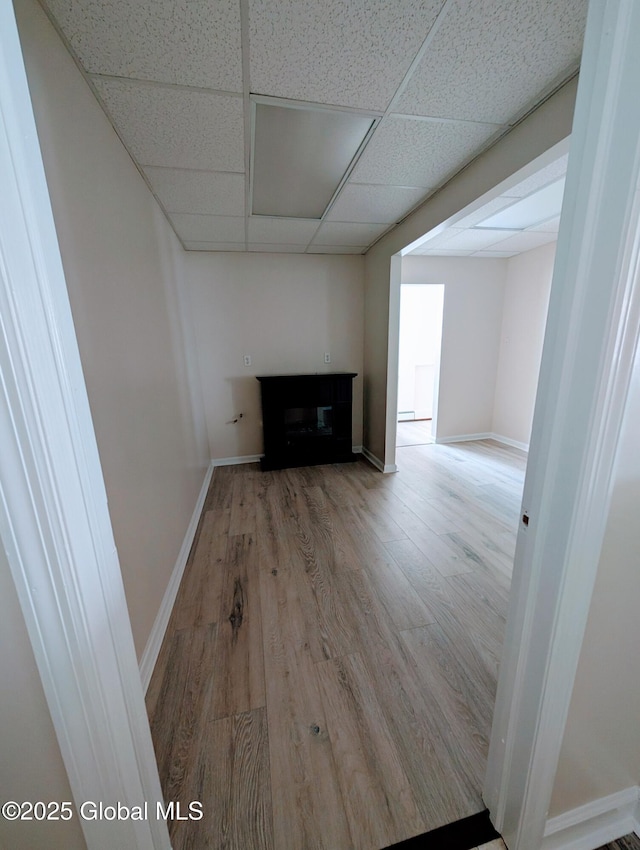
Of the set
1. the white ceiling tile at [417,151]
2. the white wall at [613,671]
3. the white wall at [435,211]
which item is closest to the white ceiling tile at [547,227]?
the white wall at [435,211]

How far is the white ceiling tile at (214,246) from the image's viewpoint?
3104 mm

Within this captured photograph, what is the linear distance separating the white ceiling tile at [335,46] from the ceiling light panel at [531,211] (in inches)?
62.9

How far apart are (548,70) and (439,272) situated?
2871mm

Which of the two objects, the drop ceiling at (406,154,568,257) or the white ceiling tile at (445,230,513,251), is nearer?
the drop ceiling at (406,154,568,257)

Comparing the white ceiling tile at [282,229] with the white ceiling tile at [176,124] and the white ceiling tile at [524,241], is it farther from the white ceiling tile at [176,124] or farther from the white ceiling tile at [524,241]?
the white ceiling tile at [524,241]

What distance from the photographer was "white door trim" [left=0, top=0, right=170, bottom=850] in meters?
A: 0.46

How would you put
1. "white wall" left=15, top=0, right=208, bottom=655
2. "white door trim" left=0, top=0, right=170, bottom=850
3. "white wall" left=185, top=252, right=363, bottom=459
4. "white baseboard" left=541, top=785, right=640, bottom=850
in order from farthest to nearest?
"white wall" left=185, top=252, right=363, bottom=459 < "white wall" left=15, top=0, right=208, bottom=655 < "white baseboard" left=541, top=785, right=640, bottom=850 < "white door trim" left=0, top=0, right=170, bottom=850

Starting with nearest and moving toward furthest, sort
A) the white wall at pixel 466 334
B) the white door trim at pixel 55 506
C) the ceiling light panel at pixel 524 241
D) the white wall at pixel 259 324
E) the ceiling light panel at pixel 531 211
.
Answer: the white door trim at pixel 55 506
the ceiling light panel at pixel 531 211
the ceiling light panel at pixel 524 241
the white wall at pixel 259 324
the white wall at pixel 466 334

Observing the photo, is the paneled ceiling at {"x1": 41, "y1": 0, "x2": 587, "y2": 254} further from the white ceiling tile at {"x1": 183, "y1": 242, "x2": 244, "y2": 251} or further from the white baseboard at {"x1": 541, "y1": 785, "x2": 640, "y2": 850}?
the white baseboard at {"x1": 541, "y1": 785, "x2": 640, "y2": 850}

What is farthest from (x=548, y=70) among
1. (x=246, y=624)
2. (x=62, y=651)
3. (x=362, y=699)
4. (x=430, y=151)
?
(x=246, y=624)

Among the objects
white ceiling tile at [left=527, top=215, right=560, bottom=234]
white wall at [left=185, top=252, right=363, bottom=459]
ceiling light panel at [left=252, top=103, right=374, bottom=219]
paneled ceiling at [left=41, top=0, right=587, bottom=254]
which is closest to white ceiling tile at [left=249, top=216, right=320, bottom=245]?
ceiling light panel at [left=252, top=103, right=374, bottom=219]

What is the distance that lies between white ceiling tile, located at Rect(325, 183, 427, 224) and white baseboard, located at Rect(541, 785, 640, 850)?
2.92 m

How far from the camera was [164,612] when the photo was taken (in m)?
1.60

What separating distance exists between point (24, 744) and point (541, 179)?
129 inches
